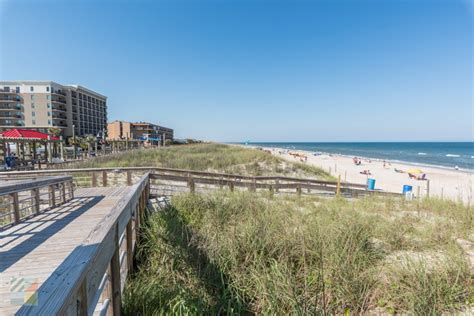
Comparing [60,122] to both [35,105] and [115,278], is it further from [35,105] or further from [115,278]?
[115,278]

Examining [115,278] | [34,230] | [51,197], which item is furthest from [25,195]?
[115,278]

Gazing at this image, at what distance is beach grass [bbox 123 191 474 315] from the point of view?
218 centimetres

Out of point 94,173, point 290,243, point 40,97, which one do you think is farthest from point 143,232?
point 40,97

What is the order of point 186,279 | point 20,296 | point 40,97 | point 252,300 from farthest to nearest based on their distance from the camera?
1. point 40,97
2. point 186,279
3. point 252,300
4. point 20,296

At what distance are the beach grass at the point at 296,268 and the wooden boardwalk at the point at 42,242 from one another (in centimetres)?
101

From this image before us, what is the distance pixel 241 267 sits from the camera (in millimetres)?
2705

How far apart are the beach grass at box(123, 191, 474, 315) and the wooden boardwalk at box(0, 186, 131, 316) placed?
101cm

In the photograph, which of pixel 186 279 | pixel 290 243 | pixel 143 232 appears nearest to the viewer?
pixel 186 279

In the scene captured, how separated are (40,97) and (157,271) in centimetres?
7403

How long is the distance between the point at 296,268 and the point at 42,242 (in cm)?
392

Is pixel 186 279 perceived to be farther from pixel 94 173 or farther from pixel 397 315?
pixel 94 173

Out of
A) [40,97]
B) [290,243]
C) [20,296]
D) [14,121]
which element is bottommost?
[290,243]

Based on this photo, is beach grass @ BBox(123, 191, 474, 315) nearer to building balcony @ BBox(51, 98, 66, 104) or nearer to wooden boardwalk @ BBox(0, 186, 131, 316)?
wooden boardwalk @ BBox(0, 186, 131, 316)

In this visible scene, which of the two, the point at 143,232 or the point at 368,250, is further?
the point at 143,232
